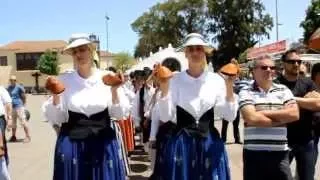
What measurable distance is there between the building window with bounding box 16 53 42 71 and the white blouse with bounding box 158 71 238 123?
99731mm

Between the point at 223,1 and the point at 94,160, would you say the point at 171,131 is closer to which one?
the point at 94,160

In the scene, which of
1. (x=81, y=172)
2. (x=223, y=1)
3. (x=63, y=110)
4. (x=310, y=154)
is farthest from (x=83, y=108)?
(x=223, y=1)

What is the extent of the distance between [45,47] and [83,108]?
102 m

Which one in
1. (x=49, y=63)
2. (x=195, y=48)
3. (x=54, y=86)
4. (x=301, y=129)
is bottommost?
(x=301, y=129)

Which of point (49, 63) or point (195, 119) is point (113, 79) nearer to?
point (195, 119)

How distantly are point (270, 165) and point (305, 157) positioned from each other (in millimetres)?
851

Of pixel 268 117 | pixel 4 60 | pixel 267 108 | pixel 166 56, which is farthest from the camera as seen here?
pixel 4 60

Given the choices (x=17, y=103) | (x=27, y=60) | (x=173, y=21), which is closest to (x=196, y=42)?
(x=17, y=103)

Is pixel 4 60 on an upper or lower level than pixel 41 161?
upper

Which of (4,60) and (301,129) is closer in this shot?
(301,129)

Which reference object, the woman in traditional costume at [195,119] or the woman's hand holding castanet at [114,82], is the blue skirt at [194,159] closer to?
the woman in traditional costume at [195,119]

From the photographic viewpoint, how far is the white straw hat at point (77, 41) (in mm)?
4762

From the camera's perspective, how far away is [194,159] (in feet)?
15.5

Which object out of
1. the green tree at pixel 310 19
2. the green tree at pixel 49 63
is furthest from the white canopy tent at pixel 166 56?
the green tree at pixel 49 63
